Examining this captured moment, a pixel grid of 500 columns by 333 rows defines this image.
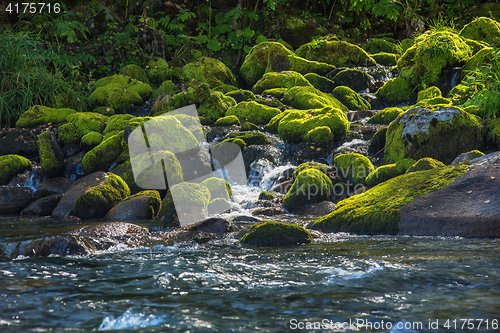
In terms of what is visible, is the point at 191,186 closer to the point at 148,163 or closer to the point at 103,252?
the point at 148,163

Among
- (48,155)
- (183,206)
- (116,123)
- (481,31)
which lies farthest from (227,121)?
(481,31)

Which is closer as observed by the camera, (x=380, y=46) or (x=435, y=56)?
(x=435, y=56)

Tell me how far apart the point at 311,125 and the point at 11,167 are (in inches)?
285

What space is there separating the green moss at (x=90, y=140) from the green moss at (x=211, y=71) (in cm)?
516

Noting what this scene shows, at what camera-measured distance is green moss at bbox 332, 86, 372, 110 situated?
472 inches

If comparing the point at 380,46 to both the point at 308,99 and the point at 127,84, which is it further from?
the point at 127,84

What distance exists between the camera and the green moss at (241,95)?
12596mm

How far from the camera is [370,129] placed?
31.0ft

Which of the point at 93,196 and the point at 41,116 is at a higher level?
the point at 41,116

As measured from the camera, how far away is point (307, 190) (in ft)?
23.2

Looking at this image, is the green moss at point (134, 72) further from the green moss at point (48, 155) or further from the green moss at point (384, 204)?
the green moss at point (384, 204)

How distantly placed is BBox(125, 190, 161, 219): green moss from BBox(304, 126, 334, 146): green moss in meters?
3.99

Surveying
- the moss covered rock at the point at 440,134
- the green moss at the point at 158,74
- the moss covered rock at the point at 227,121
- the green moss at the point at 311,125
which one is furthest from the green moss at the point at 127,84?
the moss covered rock at the point at 440,134

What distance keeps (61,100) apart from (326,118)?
860cm
